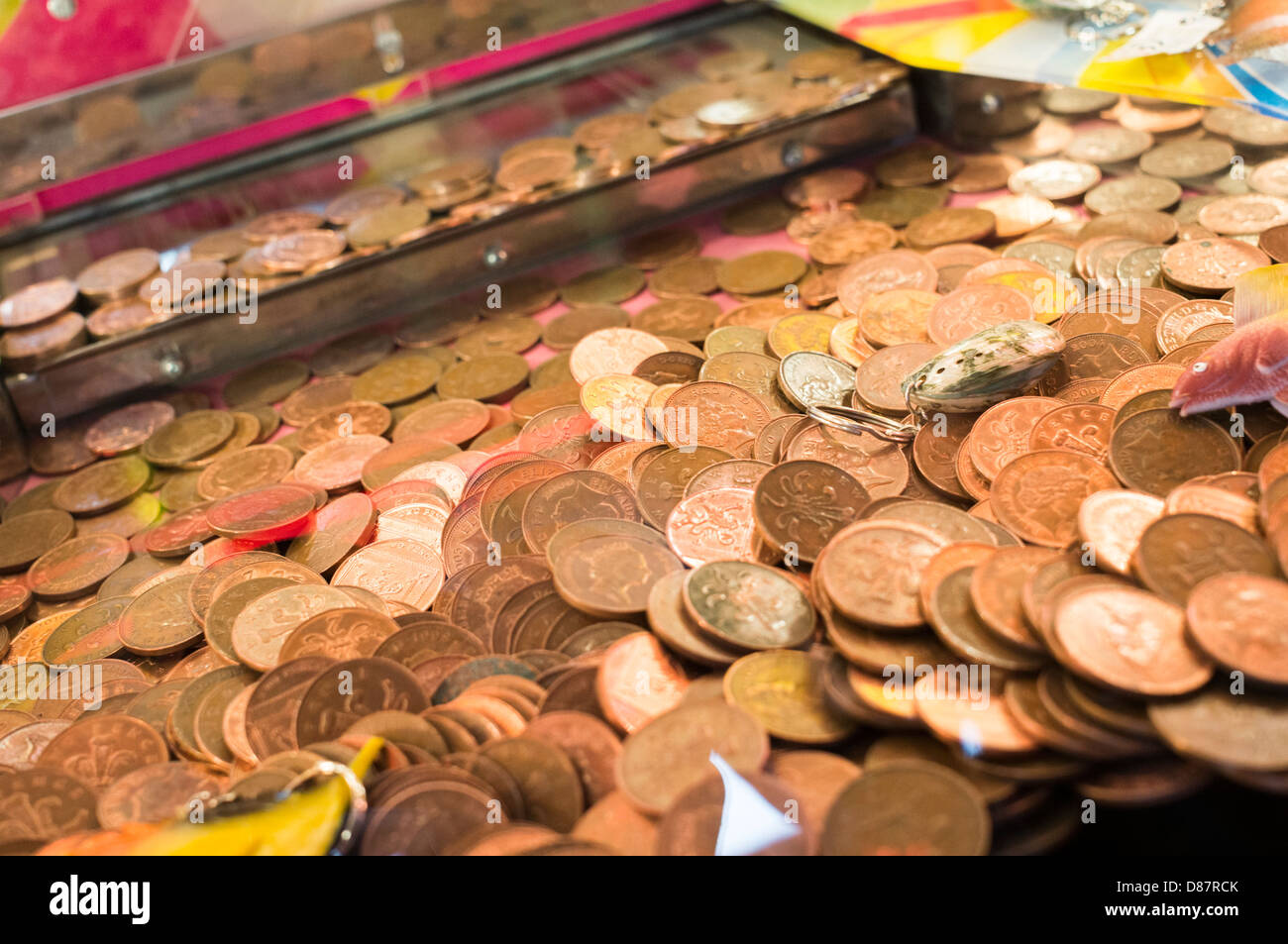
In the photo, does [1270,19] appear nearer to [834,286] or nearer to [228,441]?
[834,286]

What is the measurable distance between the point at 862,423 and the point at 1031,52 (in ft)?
5.12

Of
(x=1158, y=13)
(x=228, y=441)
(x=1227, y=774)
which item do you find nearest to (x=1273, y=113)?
(x=1158, y=13)

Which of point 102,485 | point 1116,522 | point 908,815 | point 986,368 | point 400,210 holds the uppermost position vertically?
point 400,210

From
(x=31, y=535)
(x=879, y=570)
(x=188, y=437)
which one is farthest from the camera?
(x=188, y=437)

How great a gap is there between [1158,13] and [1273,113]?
2.54 feet

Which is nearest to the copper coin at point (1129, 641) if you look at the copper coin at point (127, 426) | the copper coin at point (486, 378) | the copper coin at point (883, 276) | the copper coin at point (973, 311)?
the copper coin at point (973, 311)

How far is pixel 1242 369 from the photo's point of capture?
203 cm

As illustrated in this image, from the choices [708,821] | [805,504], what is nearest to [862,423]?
[805,504]

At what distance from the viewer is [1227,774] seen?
4.78 feet

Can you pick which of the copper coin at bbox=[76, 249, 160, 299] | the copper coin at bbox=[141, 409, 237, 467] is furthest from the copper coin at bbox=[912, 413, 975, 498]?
the copper coin at bbox=[76, 249, 160, 299]

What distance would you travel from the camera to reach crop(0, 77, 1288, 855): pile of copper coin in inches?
62.8

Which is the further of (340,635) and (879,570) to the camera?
(340,635)

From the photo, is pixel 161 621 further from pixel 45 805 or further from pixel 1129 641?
pixel 1129 641

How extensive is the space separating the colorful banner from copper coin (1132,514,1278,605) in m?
1.43
